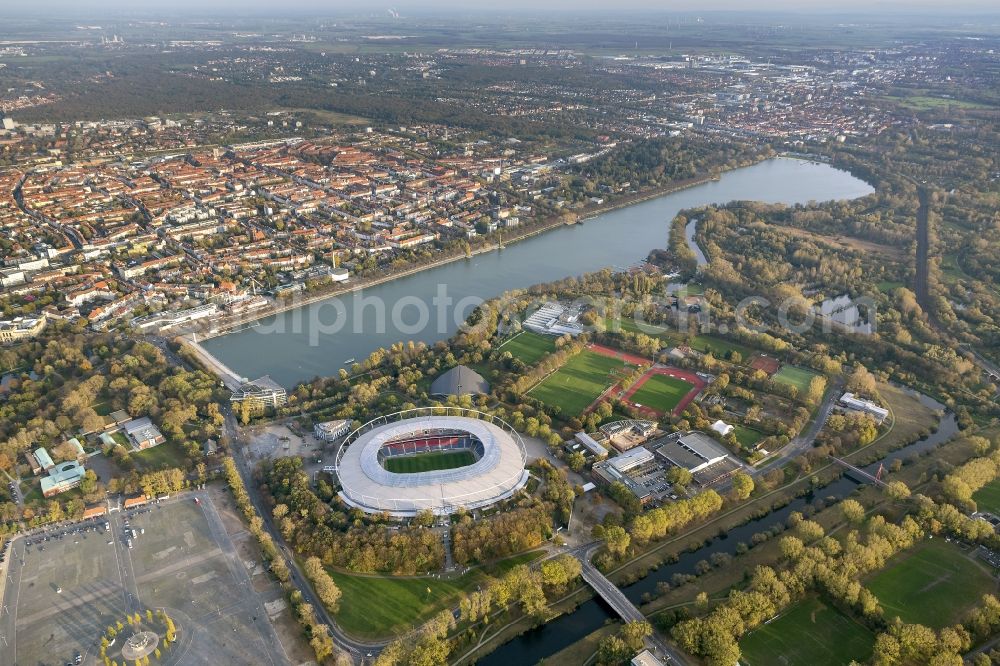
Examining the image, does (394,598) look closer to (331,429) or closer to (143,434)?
(331,429)

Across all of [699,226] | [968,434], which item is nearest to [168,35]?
[699,226]

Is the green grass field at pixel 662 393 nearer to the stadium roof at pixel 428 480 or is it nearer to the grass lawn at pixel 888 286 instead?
the stadium roof at pixel 428 480

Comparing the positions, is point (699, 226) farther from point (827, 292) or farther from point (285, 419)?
point (285, 419)

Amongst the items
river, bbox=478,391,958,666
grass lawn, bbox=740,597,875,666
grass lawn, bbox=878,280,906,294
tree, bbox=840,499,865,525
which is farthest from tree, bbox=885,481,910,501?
grass lawn, bbox=878,280,906,294

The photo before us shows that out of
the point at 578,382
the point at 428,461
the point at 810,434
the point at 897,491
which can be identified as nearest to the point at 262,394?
the point at 428,461

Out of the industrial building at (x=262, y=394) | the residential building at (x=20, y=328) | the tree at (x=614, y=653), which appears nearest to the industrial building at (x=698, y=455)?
the tree at (x=614, y=653)

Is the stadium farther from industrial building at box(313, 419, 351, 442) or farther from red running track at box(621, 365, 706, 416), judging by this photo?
red running track at box(621, 365, 706, 416)
